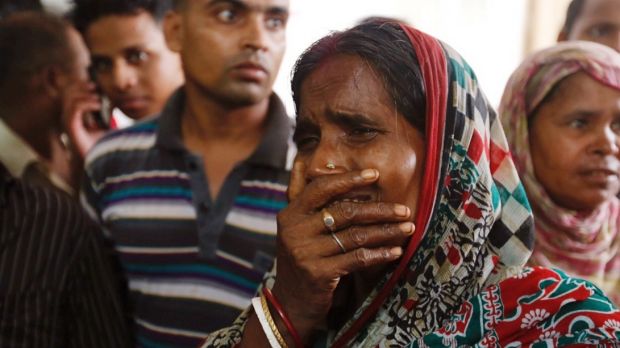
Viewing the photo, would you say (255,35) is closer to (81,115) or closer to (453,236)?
(81,115)

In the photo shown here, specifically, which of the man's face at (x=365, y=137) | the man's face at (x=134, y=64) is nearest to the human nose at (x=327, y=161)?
the man's face at (x=365, y=137)

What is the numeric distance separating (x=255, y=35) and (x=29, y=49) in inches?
47.9

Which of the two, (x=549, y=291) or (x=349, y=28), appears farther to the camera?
(x=349, y=28)

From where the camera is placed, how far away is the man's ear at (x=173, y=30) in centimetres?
263

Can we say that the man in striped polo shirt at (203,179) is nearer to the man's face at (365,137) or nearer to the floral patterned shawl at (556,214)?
the floral patterned shawl at (556,214)

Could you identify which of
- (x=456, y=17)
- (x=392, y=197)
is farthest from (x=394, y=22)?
(x=456, y=17)

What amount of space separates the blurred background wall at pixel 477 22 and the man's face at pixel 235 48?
2471 millimetres

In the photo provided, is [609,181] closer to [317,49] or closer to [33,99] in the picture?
[317,49]

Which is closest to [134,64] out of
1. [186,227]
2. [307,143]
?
[186,227]

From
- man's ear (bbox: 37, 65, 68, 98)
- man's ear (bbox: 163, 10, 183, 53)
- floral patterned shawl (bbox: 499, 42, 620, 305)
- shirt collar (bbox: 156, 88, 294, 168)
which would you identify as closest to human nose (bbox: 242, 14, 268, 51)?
shirt collar (bbox: 156, 88, 294, 168)

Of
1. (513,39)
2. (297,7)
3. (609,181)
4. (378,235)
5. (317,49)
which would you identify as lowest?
(513,39)

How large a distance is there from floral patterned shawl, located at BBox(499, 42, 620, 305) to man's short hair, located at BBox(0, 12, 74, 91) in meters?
1.99

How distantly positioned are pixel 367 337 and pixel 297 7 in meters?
4.05

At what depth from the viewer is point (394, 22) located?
1448 millimetres
